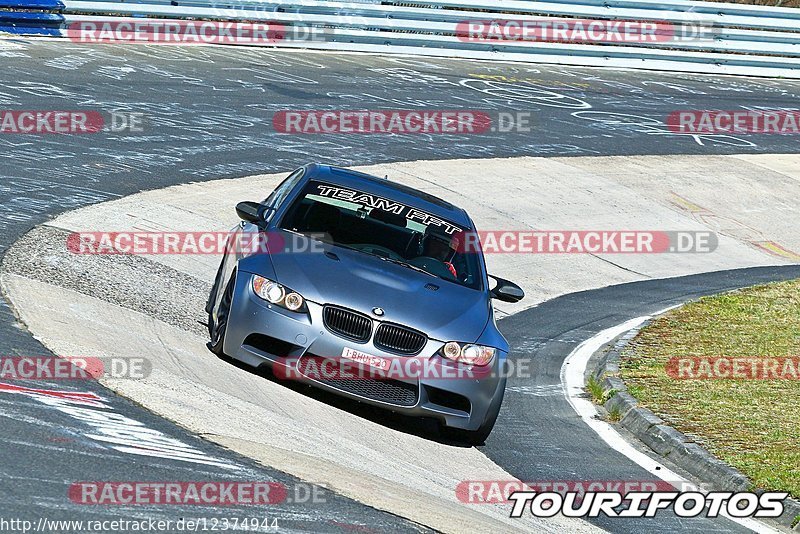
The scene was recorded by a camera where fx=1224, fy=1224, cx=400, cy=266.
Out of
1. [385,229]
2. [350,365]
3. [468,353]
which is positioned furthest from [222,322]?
[468,353]

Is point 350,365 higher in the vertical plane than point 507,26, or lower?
lower

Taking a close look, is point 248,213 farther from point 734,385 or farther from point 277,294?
point 734,385

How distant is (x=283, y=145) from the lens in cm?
1781

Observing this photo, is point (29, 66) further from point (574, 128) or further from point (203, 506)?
point (203, 506)

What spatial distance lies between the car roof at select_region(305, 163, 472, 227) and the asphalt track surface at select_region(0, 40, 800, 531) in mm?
1638

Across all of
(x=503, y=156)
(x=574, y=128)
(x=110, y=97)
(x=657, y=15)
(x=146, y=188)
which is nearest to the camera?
(x=146, y=188)

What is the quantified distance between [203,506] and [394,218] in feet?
13.1

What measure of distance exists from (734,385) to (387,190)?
363 centimetres

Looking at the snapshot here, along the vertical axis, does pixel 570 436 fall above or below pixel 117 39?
below

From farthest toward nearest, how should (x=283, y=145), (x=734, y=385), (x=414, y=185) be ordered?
(x=283, y=145) < (x=414, y=185) < (x=734, y=385)

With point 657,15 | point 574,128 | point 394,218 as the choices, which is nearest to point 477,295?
point 394,218

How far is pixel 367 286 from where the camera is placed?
831 cm

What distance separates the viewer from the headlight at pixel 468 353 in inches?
321

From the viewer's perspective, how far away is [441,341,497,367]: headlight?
8.16m
